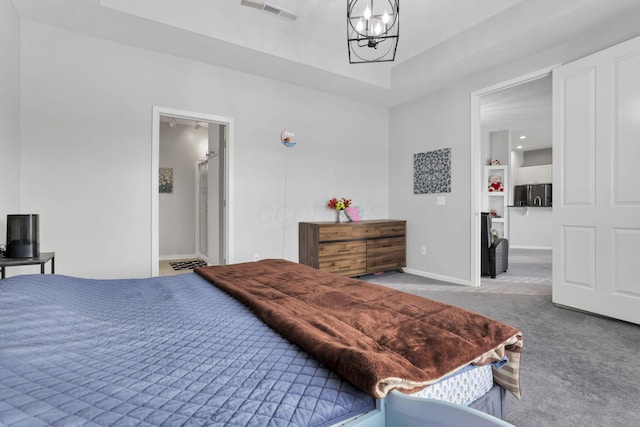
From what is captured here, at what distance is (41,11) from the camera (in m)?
2.68

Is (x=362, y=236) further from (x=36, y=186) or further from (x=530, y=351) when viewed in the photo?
(x=36, y=186)

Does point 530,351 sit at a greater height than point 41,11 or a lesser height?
lesser

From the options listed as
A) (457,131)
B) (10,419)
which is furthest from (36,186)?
(457,131)

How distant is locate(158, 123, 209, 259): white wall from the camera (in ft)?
20.5

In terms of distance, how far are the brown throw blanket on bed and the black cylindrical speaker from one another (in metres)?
1.60

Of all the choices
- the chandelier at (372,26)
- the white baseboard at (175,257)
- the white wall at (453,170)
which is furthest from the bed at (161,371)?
the white baseboard at (175,257)

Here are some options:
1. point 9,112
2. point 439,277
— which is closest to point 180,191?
point 9,112

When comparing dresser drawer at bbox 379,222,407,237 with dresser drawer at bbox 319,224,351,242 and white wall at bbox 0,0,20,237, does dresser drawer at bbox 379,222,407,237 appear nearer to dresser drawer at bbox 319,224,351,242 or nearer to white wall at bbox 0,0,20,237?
dresser drawer at bbox 319,224,351,242

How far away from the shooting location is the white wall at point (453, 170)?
3.98 meters

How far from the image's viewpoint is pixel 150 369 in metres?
0.86

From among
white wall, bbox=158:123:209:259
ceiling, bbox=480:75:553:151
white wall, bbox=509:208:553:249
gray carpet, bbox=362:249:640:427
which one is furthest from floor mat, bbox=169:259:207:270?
white wall, bbox=509:208:553:249

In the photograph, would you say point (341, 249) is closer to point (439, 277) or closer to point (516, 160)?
point (439, 277)

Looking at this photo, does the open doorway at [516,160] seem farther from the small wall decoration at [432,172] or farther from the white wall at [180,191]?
the white wall at [180,191]

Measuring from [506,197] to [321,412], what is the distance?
806 cm
